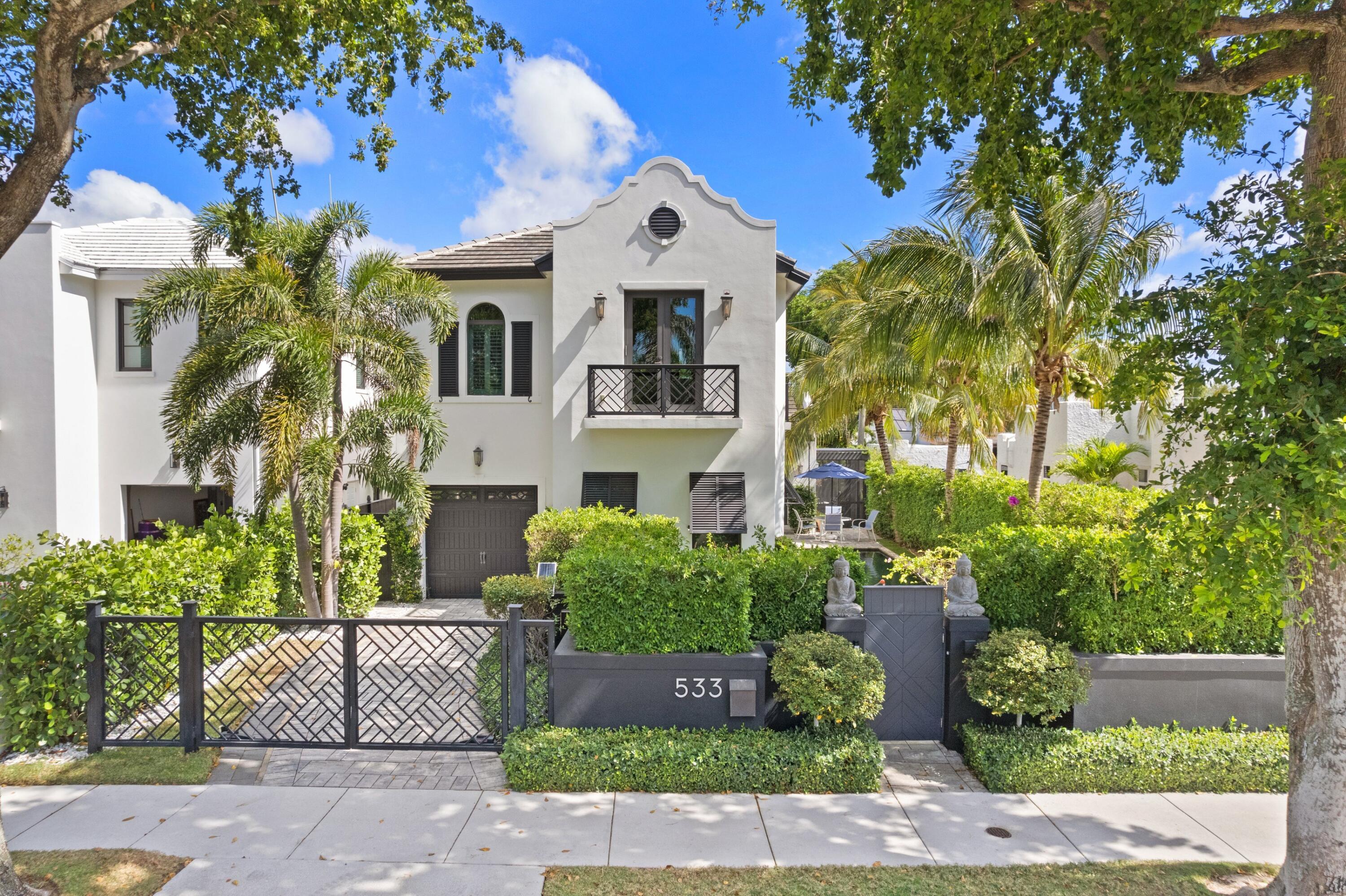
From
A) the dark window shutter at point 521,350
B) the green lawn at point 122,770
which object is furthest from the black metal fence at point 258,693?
the dark window shutter at point 521,350

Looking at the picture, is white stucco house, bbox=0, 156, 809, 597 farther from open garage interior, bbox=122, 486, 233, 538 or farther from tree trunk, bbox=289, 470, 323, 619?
tree trunk, bbox=289, 470, 323, 619

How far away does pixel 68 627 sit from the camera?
20.1ft

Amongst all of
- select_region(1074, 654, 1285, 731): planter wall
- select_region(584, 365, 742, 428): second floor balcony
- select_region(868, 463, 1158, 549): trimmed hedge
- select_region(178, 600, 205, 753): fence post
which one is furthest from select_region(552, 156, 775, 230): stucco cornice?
select_region(1074, 654, 1285, 731): planter wall

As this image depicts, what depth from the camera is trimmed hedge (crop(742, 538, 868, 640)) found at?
6734 millimetres

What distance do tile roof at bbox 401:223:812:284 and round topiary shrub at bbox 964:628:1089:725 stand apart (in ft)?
27.9

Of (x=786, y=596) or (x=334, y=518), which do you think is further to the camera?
(x=334, y=518)

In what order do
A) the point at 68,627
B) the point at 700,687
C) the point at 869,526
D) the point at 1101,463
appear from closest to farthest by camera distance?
the point at 68,627 < the point at 700,687 < the point at 1101,463 < the point at 869,526

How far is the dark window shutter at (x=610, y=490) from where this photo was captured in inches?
501

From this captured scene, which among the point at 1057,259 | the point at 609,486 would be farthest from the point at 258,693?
the point at 1057,259

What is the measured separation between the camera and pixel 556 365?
41.3 ft

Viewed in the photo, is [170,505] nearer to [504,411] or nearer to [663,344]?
[504,411]

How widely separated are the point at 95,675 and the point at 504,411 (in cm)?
777

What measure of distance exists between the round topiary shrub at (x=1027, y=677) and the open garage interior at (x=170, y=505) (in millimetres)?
13926

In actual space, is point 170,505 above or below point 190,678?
above
